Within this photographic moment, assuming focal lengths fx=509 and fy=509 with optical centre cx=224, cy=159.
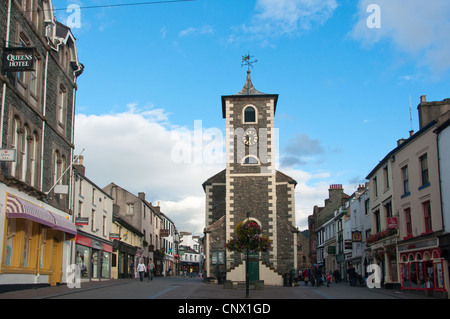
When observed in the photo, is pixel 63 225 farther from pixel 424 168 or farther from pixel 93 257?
pixel 424 168

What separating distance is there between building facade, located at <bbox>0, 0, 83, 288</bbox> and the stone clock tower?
49.3 feet

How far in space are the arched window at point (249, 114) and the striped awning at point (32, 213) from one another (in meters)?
21.0

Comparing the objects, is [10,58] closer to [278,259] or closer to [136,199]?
[278,259]

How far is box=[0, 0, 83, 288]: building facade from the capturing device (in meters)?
19.8

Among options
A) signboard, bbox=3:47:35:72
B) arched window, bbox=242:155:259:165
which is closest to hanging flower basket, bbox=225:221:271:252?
arched window, bbox=242:155:259:165

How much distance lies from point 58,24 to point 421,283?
2408cm

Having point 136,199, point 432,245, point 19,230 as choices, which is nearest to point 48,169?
point 19,230

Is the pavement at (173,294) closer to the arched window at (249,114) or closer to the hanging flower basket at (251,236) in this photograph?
the hanging flower basket at (251,236)

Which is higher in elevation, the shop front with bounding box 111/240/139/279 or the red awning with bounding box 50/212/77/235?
the red awning with bounding box 50/212/77/235

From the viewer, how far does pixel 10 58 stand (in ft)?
64.8

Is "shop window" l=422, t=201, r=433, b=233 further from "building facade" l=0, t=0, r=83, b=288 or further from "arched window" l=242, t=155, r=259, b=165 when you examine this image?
"building facade" l=0, t=0, r=83, b=288

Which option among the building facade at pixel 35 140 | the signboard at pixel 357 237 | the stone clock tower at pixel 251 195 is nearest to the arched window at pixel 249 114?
the stone clock tower at pixel 251 195

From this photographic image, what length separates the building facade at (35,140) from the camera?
65.1ft
